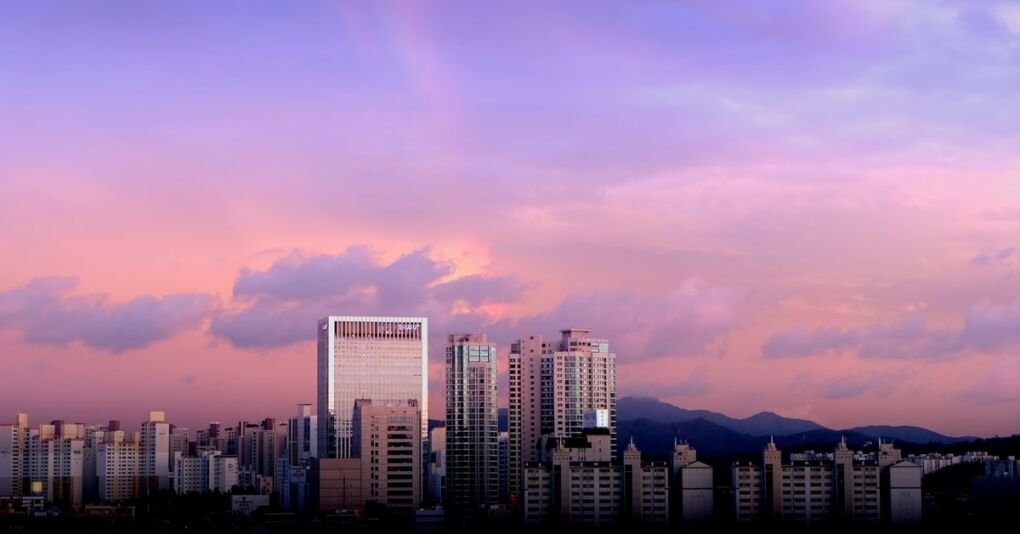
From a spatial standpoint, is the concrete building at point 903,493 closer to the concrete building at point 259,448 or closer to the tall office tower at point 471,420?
the tall office tower at point 471,420

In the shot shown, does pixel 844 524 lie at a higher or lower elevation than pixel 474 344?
lower

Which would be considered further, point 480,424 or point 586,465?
point 480,424

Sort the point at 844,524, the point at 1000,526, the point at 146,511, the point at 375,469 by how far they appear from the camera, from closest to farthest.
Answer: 1. the point at 844,524
2. the point at 1000,526
3. the point at 375,469
4. the point at 146,511

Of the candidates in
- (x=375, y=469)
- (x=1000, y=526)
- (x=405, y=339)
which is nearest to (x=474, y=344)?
(x=375, y=469)

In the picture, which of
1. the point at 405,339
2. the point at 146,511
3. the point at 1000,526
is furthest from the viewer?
the point at 405,339

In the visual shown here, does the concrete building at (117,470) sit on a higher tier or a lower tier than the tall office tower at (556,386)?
lower

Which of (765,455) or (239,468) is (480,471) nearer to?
(765,455)

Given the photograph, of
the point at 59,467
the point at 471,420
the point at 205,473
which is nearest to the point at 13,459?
the point at 59,467

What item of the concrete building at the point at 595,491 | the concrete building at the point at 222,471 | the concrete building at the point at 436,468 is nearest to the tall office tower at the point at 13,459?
the concrete building at the point at 222,471
